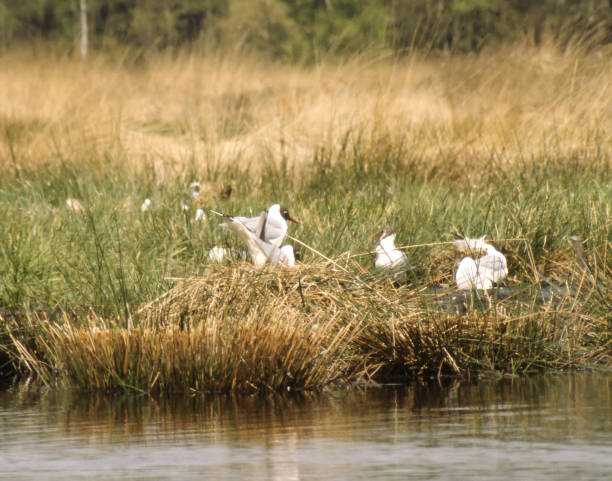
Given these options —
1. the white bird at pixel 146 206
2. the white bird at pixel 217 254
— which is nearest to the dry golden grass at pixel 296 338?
the white bird at pixel 217 254

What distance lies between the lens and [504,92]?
14062 millimetres

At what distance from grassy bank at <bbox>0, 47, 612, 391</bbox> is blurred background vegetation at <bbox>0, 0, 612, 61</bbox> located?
12.4 m

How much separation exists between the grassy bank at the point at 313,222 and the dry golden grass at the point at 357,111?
0.17 feet

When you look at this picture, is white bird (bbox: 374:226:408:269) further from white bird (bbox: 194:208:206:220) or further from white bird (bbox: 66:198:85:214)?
white bird (bbox: 66:198:85:214)

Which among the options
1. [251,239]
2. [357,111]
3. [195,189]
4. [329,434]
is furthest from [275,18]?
[329,434]

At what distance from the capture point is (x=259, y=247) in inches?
281

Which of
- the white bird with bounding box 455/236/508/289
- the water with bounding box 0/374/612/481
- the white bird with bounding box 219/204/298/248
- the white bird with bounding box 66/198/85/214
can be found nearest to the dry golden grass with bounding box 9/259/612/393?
the water with bounding box 0/374/612/481

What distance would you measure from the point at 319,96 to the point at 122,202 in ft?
17.1

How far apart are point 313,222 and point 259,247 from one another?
198 centimetres

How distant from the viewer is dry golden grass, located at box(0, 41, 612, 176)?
503 inches

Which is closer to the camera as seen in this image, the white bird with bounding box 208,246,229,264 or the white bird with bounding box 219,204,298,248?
the white bird with bounding box 219,204,298,248

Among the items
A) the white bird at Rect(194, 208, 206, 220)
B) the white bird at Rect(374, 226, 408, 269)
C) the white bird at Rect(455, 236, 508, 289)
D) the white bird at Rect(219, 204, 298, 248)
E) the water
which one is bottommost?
the water

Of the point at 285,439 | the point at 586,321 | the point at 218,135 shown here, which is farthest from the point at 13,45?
the point at 285,439

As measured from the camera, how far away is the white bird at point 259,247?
7.05 metres
